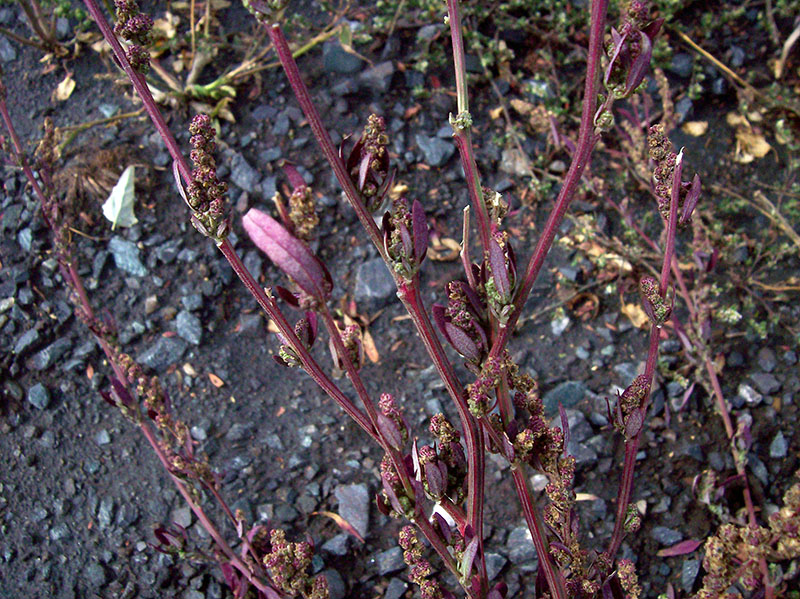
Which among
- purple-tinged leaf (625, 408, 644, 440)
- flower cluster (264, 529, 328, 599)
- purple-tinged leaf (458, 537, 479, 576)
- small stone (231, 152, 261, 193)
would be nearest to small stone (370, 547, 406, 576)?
flower cluster (264, 529, 328, 599)

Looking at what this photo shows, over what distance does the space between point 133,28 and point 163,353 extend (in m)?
1.60

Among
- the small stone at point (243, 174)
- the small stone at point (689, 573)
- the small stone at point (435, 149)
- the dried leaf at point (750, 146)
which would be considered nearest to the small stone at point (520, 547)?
the small stone at point (689, 573)

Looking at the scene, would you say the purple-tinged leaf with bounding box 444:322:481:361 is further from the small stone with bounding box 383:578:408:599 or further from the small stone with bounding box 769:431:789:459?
the small stone with bounding box 769:431:789:459

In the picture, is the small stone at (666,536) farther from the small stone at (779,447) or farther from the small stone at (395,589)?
the small stone at (395,589)

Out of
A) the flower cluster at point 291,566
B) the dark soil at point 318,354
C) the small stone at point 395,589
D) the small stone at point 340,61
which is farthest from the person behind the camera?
the small stone at point 340,61

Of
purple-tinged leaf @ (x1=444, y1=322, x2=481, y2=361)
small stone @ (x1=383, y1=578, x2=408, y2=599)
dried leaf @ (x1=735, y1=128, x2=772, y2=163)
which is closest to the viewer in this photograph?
purple-tinged leaf @ (x1=444, y1=322, x2=481, y2=361)

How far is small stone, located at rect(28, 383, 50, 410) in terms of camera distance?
232cm

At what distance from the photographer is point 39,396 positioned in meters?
2.33

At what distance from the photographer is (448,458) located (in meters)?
1.36

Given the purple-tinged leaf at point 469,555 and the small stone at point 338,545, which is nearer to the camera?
the purple-tinged leaf at point 469,555

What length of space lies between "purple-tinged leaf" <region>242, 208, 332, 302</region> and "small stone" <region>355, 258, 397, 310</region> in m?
1.64

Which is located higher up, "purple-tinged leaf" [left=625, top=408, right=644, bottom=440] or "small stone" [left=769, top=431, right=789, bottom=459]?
"purple-tinged leaf" [left=625, top=408, right=644, bottom=440]

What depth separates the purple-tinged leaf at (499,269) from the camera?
1138 millimetres

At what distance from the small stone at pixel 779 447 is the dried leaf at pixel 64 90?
3084 millimetres
